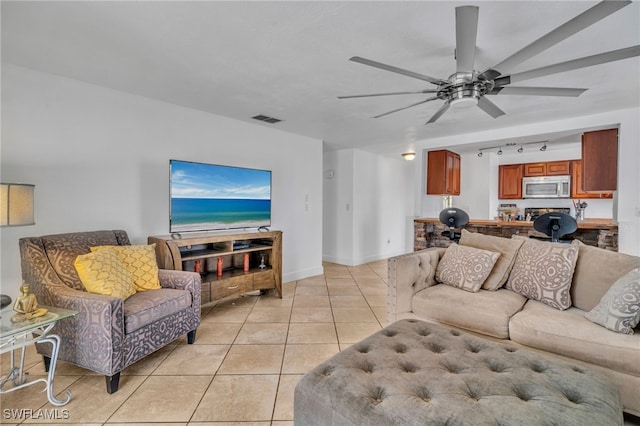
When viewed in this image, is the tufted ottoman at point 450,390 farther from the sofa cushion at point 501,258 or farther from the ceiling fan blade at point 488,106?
the ceiling fan blade at point 488,106

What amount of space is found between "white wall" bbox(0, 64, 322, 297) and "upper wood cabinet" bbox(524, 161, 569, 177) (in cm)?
565

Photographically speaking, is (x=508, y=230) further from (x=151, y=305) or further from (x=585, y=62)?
(x=151, y=305)

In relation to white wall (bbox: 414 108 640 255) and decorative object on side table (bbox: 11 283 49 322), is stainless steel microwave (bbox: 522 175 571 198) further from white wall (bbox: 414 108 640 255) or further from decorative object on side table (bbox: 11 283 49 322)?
decorative object on side table (bbox: 11 283 49 322)

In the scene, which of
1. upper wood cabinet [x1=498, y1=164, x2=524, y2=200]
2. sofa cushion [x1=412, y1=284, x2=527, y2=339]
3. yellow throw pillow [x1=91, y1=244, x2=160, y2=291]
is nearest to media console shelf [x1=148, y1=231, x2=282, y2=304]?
yellow throw pillow [x1=91, y1=244, x2=160, y2=291]

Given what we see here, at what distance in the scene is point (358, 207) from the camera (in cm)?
588

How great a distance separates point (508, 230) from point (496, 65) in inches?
127

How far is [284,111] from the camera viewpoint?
3.48m

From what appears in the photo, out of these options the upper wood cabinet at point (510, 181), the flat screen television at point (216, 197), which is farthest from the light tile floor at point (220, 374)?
the upper wood cabinet at point (510, 181)

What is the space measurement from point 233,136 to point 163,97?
941 millimetres

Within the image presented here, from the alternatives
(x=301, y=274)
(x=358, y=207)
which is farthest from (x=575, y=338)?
(x=358, y=207)

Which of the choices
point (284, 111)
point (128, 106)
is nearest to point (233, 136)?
point (284, 111)

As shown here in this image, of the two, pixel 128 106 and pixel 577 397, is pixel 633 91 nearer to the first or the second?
pixel 577 397

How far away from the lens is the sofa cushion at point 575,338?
5.08 ft

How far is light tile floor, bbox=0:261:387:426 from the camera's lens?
5.51 feet
